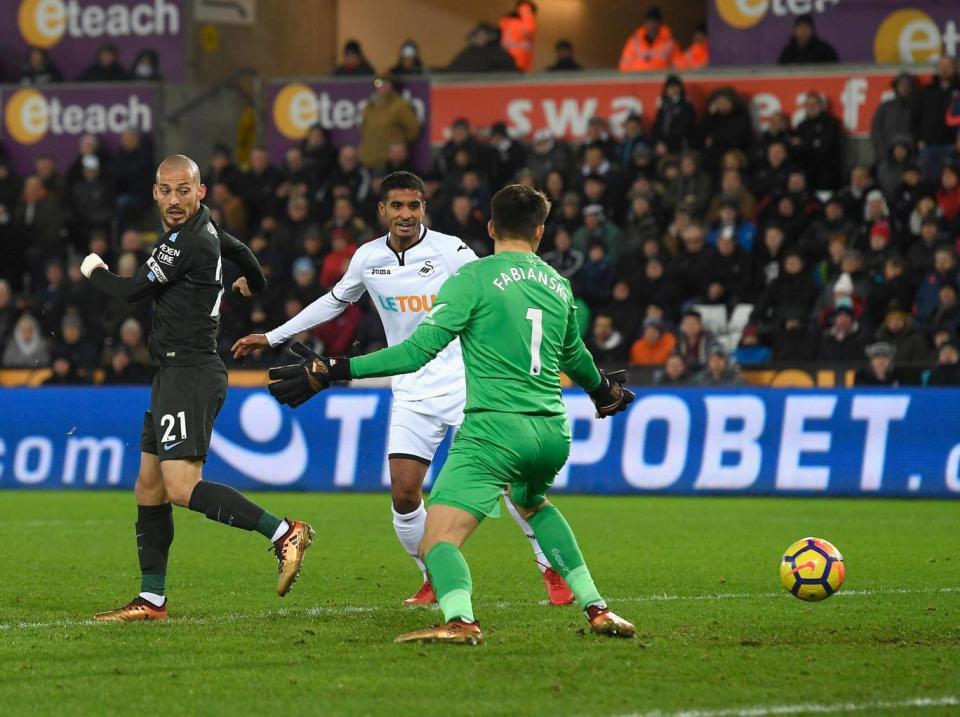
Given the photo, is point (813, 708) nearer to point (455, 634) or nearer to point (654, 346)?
point (455, 634)

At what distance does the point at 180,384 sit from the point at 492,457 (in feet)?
6.18

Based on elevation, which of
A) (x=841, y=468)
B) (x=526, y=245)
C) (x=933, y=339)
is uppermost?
(x=526, y=245)

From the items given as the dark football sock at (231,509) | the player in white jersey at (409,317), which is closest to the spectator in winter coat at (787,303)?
the player in white jersey at (409,317)

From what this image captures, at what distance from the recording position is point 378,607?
8820 mm

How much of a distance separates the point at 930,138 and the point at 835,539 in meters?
8.75

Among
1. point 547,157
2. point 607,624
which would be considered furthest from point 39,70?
point 607,624

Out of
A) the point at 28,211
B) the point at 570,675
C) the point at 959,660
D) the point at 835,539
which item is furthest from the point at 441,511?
the point at 28,211

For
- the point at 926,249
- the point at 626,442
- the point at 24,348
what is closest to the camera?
the point at 626,442

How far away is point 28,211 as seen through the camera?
23.9 meters

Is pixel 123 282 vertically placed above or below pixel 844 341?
above

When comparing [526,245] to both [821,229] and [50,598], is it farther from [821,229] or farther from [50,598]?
[821,229]

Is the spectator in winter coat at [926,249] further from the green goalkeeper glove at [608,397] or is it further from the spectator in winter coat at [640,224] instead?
the green goalkeeper glove at [608,397]

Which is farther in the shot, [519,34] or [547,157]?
[519,34]

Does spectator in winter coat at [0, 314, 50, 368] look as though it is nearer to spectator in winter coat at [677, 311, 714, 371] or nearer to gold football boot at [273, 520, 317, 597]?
spectator in winter coat at [677, 311, 714, 371]
